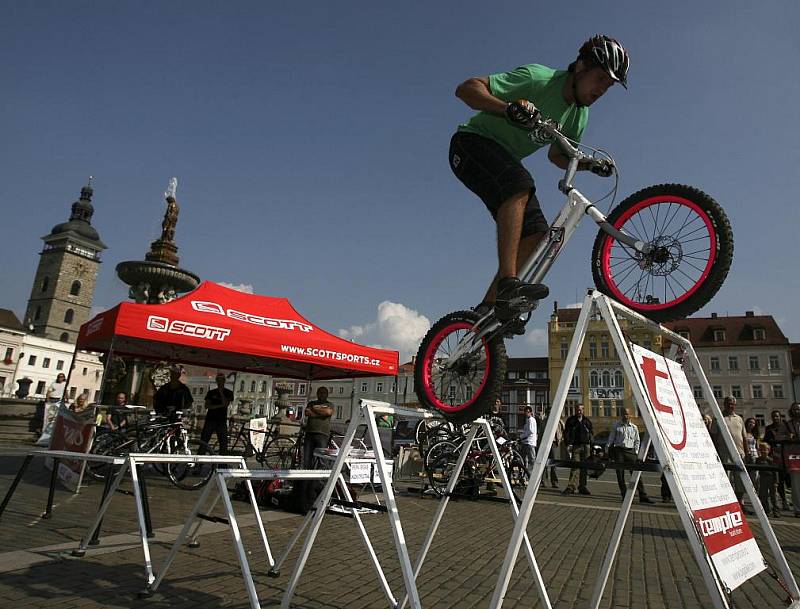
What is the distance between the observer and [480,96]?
142 inches

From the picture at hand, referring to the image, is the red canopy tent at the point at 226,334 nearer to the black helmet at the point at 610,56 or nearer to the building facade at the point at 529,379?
the black helmet at the point at 610,56

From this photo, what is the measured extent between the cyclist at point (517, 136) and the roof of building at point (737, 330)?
68.1 metres

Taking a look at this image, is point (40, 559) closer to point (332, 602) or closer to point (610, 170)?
point (332, 602)

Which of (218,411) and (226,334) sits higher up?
(226,334)

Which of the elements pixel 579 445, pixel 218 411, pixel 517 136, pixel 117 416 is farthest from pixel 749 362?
pixel 517 136

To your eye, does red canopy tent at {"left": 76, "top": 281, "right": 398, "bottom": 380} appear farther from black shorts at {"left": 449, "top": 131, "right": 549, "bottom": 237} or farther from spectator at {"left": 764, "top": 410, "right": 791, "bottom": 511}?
spectator at {"left": 764, "top": 410, "right": 791, "bottom": 511}

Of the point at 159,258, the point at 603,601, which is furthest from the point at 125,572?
the point at 159,258

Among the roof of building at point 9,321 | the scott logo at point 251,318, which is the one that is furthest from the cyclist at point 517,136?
the roof of building at point 9,321

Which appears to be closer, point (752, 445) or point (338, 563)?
point (338, 563)

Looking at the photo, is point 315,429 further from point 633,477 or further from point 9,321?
point 9,321

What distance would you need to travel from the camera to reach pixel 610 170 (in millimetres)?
3943

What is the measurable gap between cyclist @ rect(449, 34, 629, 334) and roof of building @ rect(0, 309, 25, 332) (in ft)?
356

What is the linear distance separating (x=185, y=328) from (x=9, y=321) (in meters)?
109

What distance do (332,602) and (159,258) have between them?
24976mm
